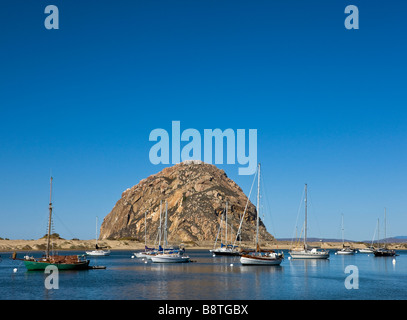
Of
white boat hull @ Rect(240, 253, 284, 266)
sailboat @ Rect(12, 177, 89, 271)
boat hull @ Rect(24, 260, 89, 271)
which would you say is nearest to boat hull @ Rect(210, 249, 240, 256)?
white boat hull @ Rect(240, 253, 284, 266)

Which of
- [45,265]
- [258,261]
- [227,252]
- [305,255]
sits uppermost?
[45,265]

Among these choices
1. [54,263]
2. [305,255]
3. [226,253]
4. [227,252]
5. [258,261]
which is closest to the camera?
[54,263]

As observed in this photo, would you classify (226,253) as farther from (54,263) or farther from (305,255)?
(54,263)

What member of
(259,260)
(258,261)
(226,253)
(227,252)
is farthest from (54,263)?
(226,253)

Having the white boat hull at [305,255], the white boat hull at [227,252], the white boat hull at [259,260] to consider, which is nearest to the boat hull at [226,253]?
the white boat hull at [227,252]

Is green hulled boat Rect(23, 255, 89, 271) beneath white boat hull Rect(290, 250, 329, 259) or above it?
above

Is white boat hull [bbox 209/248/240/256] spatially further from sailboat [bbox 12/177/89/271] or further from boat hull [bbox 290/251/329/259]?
sailboat [bbox 12/177/89/271]

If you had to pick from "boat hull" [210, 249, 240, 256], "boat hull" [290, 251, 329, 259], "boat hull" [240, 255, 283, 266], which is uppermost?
"boat hull" [240, 255, 283, 266]

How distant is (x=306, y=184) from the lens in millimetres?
138125

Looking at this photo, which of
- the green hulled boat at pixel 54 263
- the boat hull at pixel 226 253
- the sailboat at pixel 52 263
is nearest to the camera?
the sailboat at pixel 52 263

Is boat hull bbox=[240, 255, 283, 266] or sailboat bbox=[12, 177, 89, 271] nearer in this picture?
sailboat bbox=[12, 177, 89, 271]

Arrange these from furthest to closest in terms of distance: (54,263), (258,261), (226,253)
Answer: (226,253), (258,261), (54,263)

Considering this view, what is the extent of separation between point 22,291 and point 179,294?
19867 millimetres

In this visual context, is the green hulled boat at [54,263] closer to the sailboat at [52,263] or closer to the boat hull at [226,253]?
the sailboat at [52,263]
